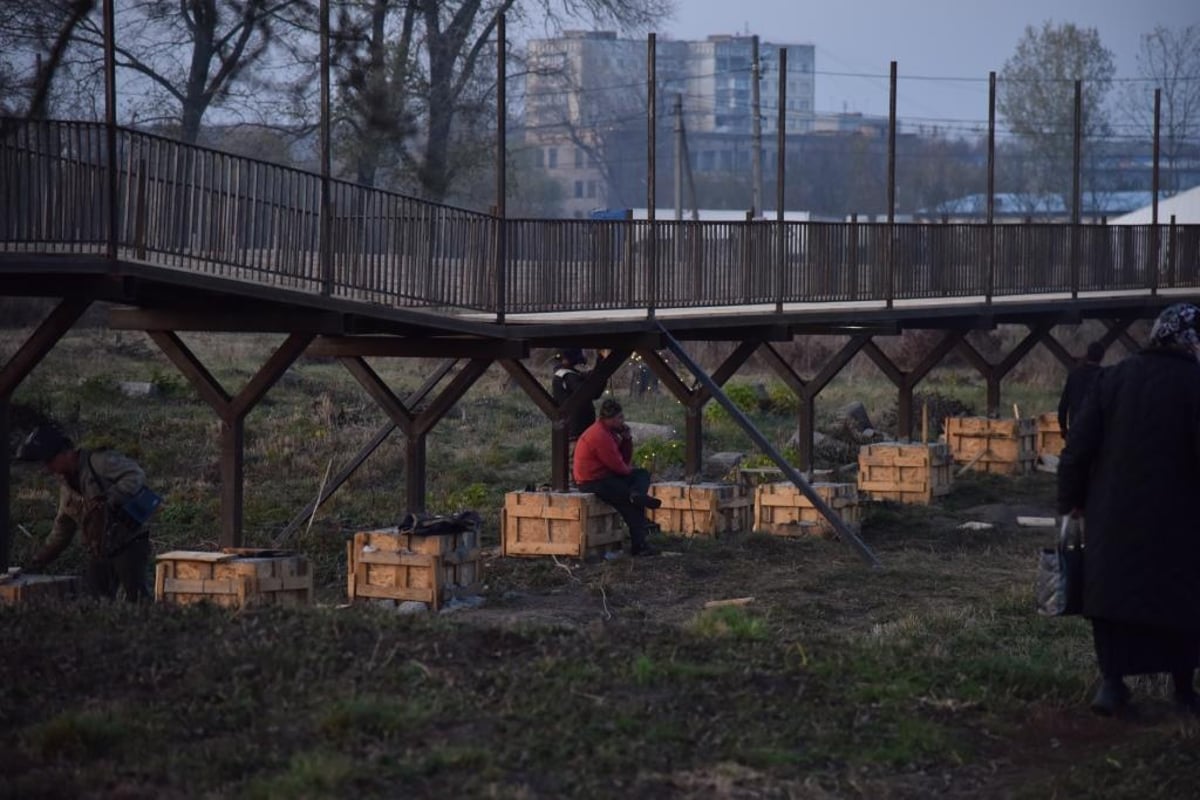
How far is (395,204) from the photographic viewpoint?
15.6 m

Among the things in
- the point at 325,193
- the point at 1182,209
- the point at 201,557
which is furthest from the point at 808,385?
the point at 1182,209

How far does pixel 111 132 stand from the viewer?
12859 millimetres

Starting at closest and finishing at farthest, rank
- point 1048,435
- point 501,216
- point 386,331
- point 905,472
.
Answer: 1. point 386,331
2. point 501,216
3. point 905,472
4. point 1048,435

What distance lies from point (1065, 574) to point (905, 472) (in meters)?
14.5

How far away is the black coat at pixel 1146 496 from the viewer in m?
8.42

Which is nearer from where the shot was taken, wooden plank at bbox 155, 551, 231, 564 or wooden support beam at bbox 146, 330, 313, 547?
wooden plank at bbox 155, 551, 231, 564

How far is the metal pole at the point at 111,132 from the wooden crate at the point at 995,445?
16.0 metres

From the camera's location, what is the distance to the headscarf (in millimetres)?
8688

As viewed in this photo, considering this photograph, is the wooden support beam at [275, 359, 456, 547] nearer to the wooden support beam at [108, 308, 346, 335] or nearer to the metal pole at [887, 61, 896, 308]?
the wooden support beam at [108, 308, 346, 335]

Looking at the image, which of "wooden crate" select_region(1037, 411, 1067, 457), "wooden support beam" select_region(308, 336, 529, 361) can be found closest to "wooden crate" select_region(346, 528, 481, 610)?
"wooden support beam" select_region(308, 336, 529, 361)

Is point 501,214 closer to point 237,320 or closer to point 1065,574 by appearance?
point 237,320

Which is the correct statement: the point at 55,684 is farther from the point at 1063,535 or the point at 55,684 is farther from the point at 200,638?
the point at 1063,535

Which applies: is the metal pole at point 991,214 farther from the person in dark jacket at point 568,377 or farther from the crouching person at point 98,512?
the crouching person at point 98,512

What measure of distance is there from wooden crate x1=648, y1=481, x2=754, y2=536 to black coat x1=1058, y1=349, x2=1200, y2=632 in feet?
35.1
